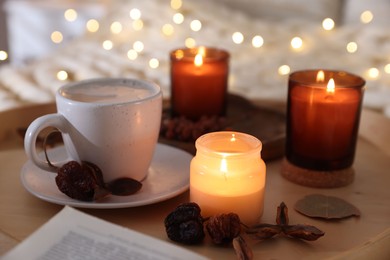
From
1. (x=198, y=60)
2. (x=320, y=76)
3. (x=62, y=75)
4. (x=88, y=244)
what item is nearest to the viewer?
(x=88, y=244)

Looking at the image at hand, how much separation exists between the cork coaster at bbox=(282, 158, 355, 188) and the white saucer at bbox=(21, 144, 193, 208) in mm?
145

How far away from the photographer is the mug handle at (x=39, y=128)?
0.61 metres

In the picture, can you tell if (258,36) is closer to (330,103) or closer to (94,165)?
(330,103)

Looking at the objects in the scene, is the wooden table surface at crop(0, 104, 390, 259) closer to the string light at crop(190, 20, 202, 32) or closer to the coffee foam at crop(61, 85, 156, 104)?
the coffee foam at crop(61, 85, 156, 104)

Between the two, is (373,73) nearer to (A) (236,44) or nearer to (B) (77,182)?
(A) (236,44)

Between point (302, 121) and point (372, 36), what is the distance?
30.1 inches

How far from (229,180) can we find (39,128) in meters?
0.22

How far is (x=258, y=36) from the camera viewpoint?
1.47 m

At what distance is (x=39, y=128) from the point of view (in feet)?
2.00

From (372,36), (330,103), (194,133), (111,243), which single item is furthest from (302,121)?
(372,36)

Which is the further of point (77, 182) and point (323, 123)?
point (323, 123)

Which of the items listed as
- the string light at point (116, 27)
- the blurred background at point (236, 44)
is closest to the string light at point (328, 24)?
the blurred background at point (236, 44)

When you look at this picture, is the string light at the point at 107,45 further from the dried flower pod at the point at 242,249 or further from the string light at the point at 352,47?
the dried flower pod at the point at 242,249

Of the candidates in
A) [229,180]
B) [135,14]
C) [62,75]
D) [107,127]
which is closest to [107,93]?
[107,127]
